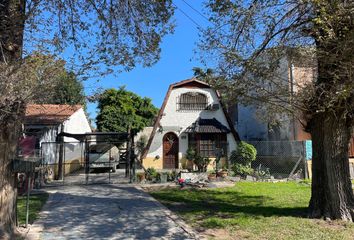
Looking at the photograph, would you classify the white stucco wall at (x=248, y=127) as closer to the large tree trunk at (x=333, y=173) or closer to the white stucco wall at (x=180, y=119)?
the white stucco wall at (x=180, y=119)

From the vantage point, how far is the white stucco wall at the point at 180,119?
23234mm

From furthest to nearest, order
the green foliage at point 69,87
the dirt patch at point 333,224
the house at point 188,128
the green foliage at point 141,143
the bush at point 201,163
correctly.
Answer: the green foliage at point 141,143 < the house at point 188,128 < the bush at point 201,163 < the dirt patch at point 333,224 < the green foliage at point 69,87

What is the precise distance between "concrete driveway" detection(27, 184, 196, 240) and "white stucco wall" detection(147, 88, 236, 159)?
33.6ft

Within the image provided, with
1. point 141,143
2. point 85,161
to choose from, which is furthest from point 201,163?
point 141,143

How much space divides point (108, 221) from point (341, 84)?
6208 millimetres

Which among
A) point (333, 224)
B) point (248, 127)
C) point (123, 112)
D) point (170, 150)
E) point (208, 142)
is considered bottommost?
point (333, 224)

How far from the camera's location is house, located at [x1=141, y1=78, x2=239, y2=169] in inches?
910

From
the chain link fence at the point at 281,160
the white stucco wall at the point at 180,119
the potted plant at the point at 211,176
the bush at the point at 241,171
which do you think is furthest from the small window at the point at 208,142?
the potted plant at the point at 211,176

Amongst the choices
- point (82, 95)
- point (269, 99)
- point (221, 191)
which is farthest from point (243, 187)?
point (82, 95)

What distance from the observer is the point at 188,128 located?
76.5 ft

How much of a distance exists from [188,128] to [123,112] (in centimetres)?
1008

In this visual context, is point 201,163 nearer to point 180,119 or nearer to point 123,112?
point 180,119

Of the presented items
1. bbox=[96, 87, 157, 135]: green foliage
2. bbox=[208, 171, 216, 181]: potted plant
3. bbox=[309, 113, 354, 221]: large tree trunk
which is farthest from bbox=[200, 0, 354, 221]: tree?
bbox=[96, 87, 157, 135]: green foliage

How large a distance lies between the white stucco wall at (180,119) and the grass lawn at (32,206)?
35.8 ft
